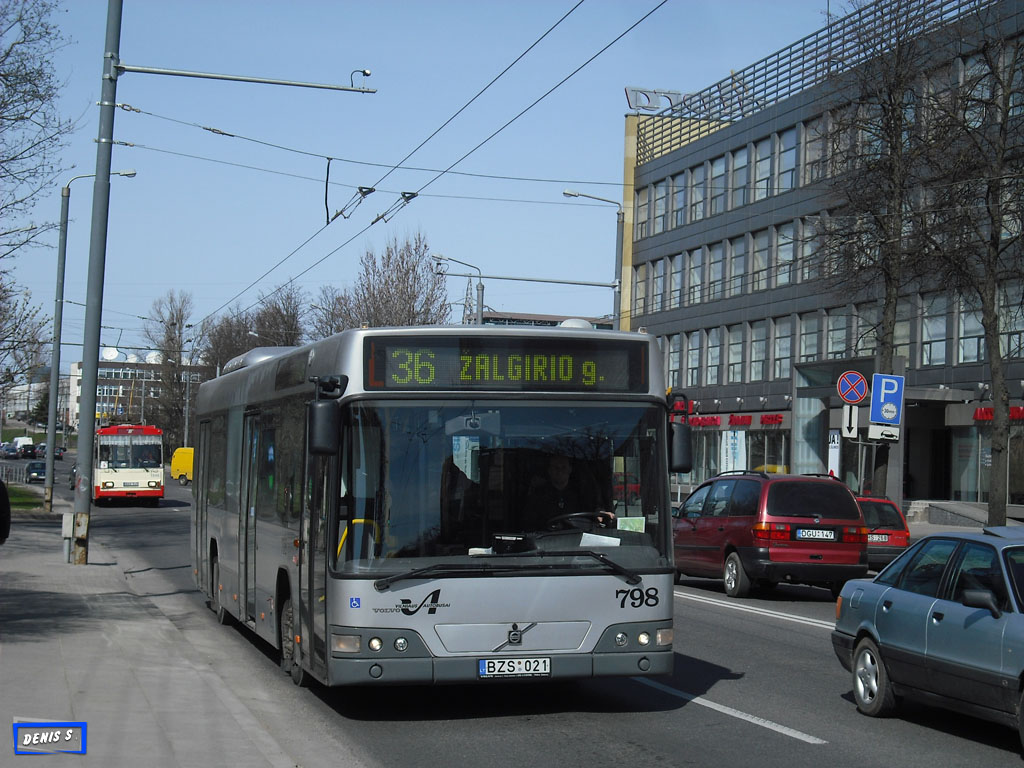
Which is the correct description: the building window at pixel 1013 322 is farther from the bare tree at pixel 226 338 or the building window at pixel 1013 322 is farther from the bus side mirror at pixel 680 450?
the bare tree at pixel 226 338

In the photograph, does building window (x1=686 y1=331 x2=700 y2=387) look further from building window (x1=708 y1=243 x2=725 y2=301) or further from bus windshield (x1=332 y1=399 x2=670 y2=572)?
bus windshield (x1=332 y1=399 x2=670 y2=572)

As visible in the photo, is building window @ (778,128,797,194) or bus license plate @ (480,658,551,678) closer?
bus license plate @ (480,658,551,678)

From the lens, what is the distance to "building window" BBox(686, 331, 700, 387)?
2140 inches

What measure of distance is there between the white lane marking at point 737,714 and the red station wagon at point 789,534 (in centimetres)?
711

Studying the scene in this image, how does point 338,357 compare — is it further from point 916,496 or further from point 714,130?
point 714,130

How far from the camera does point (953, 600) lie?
27.3 ft

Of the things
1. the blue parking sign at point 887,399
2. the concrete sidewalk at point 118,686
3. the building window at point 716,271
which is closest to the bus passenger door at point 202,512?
the concrete sidewalk at point 118,686

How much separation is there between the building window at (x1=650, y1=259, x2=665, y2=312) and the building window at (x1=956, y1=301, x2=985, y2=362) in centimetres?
1982

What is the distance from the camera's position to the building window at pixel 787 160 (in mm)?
46719

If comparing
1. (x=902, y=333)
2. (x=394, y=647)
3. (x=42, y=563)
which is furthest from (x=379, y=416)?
(x=902, y=333)

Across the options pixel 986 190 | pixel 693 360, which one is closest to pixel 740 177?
pixel 693 360

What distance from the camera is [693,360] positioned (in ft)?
180

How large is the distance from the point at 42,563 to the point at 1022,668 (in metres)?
17.3

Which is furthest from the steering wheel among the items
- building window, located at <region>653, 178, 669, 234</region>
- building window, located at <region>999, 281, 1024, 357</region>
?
building window, located at <region>653, 178, 669, 234</region>
